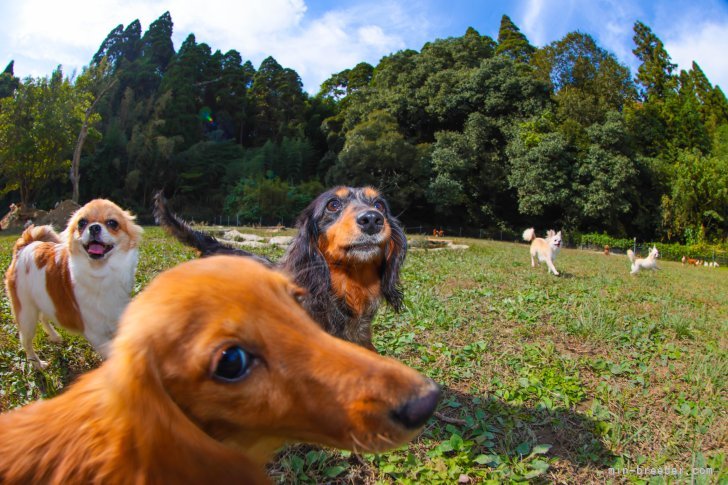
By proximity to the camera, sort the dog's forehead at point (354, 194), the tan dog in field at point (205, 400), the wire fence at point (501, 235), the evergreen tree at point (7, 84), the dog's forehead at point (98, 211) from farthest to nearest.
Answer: the evergreen tree at point (7, 84)
the wire fence at point (501, 235)
the dog's forehead at point (354, 194)
the dog's forehead at point (98, 211)
the tan dog in field at point (205, 400)

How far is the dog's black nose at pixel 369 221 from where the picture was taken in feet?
10.9

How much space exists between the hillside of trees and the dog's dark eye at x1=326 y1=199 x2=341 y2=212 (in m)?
28.4

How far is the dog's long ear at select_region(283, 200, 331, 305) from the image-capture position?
136 inches

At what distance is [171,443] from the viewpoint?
1.18 meters

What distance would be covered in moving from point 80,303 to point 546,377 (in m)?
4.12

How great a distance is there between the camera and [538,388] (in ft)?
12.3

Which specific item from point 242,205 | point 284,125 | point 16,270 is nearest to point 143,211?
point 242,205

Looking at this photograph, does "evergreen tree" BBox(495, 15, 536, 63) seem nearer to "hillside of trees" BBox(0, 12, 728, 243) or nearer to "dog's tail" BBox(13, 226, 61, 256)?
"hillside of trees" BBox(0, 12, 728, 243)

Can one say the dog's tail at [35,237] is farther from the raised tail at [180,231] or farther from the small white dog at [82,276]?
the raised tail at [180,231]

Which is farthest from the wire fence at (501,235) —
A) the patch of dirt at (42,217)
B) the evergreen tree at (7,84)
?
the evergreen tree at (7,84)

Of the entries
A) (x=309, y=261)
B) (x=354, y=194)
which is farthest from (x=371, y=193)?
(x=309, y=261)

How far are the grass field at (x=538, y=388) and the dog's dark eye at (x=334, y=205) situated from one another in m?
1.74

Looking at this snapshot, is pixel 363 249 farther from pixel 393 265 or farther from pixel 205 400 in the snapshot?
pixel 205 400

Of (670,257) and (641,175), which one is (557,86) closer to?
(641,175)
